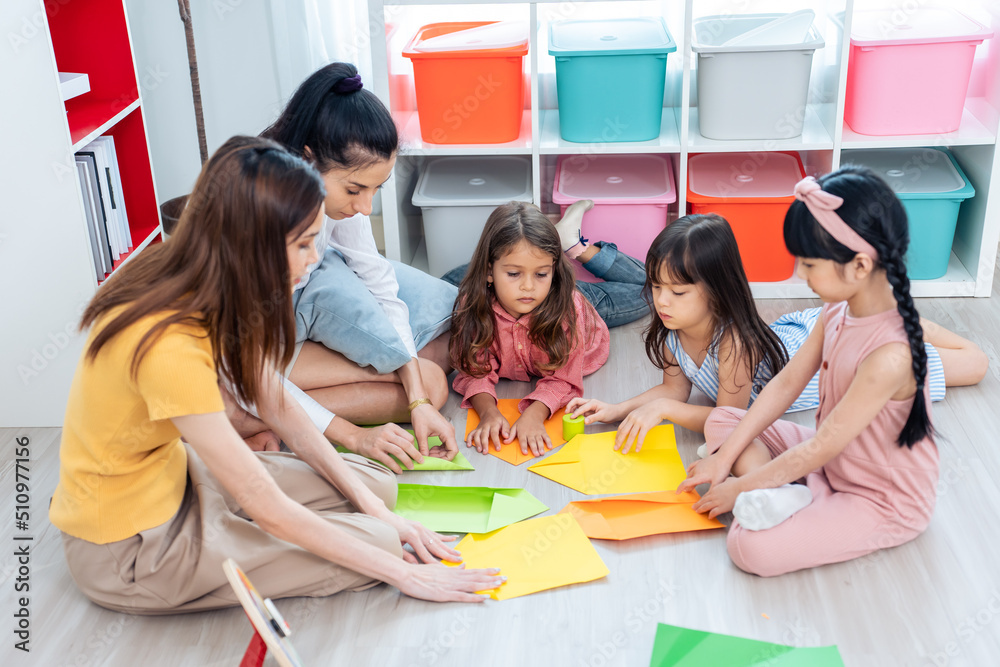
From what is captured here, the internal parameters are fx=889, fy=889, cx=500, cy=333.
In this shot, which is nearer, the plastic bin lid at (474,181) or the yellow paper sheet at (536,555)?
the yellow paper sheet at (536,555)

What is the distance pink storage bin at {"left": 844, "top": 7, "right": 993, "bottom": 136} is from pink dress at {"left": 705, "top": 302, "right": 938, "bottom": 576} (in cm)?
91

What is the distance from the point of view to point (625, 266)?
2227 mm

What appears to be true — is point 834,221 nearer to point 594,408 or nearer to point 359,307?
point 594,408

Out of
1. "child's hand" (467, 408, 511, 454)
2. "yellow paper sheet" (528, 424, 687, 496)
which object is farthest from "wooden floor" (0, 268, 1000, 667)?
"child's hand" (467, 408, 511, 454)

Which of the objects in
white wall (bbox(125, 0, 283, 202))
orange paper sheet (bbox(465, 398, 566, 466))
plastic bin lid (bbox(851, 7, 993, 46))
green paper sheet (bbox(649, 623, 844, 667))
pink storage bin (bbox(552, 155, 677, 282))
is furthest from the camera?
white wall (bbox(125, 0, 283, 202))

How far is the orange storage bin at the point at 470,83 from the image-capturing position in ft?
6.83

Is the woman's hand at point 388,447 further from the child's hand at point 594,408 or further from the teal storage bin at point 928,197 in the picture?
the teal storage bin at point 928,197

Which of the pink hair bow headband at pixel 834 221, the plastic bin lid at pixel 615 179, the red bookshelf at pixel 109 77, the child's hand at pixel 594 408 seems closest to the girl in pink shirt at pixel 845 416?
the pink hair bow headband at pixel 834 221

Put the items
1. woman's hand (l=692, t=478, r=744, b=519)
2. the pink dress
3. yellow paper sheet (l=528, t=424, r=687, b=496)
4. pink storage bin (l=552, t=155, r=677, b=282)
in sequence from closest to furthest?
the pink dress
woman's hand (l=692, t=478, r=744, b=519)
yellow paper sheet (l=528, t=424, r=687, b=496)
pink storage bin (l=552, t=155, r=677, b=282)

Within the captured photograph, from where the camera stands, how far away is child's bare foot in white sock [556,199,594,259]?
7.13 ft

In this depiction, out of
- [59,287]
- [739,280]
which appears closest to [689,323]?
[739,280]

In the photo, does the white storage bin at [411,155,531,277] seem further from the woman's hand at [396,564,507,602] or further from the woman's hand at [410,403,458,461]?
the woman's hand at [396,564,507,602]

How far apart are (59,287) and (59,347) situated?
0.12 m

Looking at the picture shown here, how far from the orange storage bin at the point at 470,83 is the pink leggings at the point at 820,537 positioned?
119 cm
